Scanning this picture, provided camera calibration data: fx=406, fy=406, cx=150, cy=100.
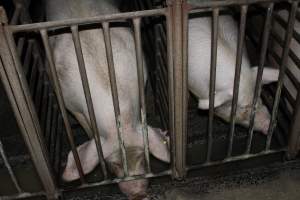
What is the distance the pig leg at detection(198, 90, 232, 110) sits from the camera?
7.75 ft

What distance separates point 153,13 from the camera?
1.62 metres

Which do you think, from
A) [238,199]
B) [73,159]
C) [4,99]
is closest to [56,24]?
[73,159]

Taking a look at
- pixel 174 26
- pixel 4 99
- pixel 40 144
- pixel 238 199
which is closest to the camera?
pixel 174 26

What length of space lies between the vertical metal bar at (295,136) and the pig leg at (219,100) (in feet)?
1.30

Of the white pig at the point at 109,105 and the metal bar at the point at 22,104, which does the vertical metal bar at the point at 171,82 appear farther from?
the metal bar at the point at 22,104

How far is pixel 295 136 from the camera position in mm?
2279

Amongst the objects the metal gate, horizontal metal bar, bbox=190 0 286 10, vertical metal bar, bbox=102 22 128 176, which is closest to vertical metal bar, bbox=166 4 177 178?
the metal gate

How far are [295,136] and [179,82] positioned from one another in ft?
2.82

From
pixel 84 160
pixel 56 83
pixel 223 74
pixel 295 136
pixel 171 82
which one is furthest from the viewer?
pixel 223 74

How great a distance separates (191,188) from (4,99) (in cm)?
165

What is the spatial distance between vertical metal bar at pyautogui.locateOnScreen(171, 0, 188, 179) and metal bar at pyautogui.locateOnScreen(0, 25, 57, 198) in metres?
0.65

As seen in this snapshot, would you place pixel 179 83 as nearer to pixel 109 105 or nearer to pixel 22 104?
pixel 109 105

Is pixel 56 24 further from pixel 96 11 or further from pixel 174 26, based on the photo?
pixel 96 11

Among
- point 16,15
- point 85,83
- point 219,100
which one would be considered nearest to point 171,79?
point 85,83
